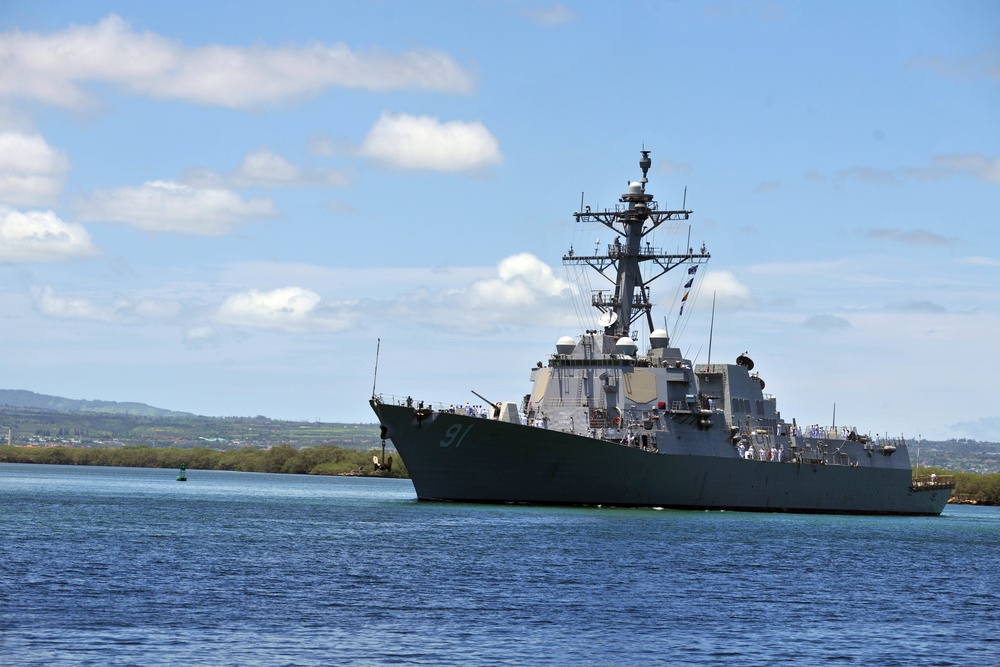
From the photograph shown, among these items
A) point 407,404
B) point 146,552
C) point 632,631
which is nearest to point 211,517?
point 407,404

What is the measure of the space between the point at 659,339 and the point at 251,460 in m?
121

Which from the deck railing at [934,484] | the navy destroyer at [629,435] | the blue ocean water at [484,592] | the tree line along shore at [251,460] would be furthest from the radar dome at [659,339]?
the tree line along shore at [251,460]

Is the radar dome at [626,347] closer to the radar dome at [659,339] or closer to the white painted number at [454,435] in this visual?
the radar dome at [659,339]

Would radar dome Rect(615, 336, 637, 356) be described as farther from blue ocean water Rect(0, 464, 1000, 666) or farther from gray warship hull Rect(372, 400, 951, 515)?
blue ocean water Rect(0, 464, 1000, 666)

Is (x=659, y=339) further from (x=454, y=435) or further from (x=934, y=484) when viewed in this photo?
(x=934, y=484)

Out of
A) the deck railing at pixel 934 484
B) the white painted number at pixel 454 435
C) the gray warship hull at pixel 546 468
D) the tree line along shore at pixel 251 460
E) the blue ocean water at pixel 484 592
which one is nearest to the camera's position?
the blue ocean water at pixel 484 592

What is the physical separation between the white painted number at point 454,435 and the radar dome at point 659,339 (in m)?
10.1

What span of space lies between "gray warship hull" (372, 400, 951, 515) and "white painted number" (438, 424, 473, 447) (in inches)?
1.3

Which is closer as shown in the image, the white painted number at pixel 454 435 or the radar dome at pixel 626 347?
the white painted number at pixel 454 435

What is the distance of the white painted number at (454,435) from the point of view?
47.3 m

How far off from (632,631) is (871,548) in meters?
20.8

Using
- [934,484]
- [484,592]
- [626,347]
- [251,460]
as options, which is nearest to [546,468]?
[626,347]

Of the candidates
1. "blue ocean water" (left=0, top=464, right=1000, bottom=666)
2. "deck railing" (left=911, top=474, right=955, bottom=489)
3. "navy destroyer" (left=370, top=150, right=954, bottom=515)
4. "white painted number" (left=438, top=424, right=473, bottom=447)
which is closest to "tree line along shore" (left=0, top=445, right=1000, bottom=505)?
"deck railing" (left=911, top=474, right=955, bottom=489)

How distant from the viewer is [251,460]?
168375 mm
